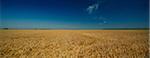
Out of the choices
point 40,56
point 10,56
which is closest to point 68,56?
point 40,56

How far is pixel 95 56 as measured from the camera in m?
4.58

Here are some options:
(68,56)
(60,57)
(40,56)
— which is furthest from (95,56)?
(40,56)

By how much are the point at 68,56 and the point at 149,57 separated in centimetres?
292

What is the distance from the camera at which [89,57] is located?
448 cm

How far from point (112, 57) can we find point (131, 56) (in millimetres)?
757

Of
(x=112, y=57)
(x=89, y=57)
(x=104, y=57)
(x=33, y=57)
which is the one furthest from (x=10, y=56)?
(x=112, y=57)

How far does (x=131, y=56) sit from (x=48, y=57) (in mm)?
3071

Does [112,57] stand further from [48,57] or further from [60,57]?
[48,57]

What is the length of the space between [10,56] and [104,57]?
3.47 meters

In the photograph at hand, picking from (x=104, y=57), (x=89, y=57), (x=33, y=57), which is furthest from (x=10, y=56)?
(x=104, y=57)

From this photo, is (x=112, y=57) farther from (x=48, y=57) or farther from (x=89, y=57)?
(x=48, y=57)

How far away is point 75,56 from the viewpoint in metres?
4.57

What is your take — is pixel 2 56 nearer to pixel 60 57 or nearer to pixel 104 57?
pixel 60 57

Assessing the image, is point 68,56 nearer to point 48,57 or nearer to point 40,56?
point 48,57
